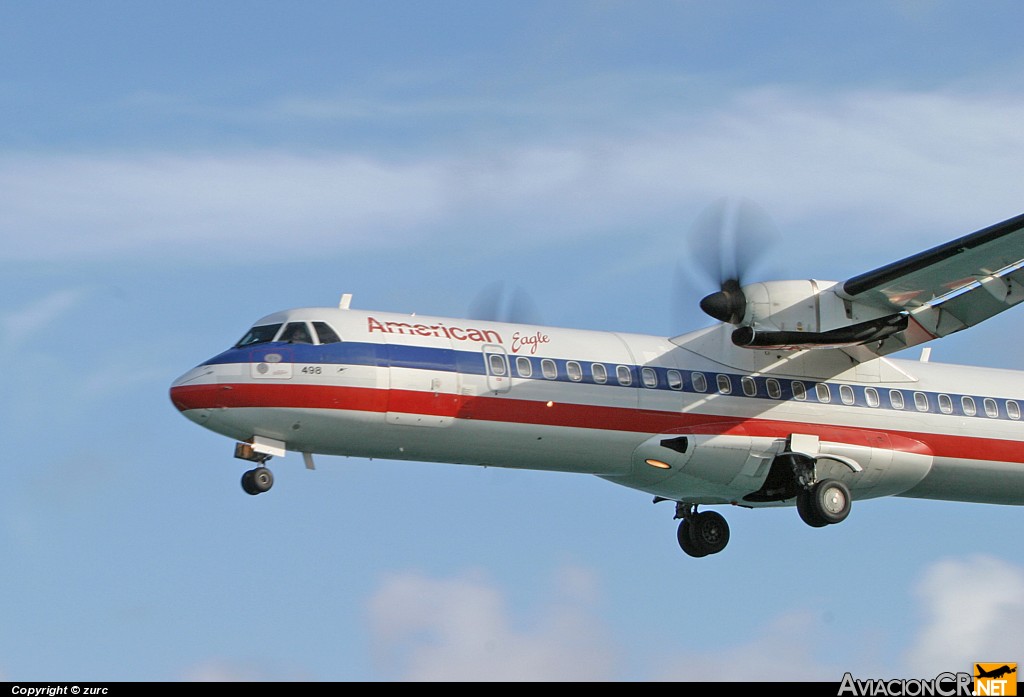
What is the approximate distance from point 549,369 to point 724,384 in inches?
128

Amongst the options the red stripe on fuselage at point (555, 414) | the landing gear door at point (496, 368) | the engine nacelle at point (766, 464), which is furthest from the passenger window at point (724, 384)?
the landing gear door at point (496, 368)

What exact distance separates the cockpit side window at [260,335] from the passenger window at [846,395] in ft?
32.1

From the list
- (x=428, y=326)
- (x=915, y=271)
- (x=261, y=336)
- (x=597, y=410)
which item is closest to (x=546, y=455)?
(x=597, y=410)

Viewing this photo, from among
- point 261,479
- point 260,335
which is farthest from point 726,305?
point 261,479

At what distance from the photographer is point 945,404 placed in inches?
1073

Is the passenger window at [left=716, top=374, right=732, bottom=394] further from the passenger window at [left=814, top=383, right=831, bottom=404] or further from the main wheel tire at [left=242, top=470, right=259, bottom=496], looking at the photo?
the main wheel tire at [left=242, top=470, right=259, bottom=496]

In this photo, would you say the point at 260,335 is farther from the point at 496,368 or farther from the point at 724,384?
the point at 724,384

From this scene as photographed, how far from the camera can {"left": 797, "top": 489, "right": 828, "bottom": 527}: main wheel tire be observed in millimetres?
25312

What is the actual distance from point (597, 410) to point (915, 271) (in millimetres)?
5492

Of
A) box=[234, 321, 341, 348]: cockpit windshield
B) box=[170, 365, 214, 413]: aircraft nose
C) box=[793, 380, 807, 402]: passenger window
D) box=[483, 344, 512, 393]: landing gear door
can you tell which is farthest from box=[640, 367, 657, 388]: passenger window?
box=[170, 365, 214, 413]: aircraft nose

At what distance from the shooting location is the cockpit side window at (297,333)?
23.6m

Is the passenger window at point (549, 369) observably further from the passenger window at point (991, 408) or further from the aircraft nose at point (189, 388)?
the passenger window at point (991, 408)

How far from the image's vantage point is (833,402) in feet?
86.7

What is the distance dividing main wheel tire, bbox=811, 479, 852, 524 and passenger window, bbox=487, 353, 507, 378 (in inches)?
223
